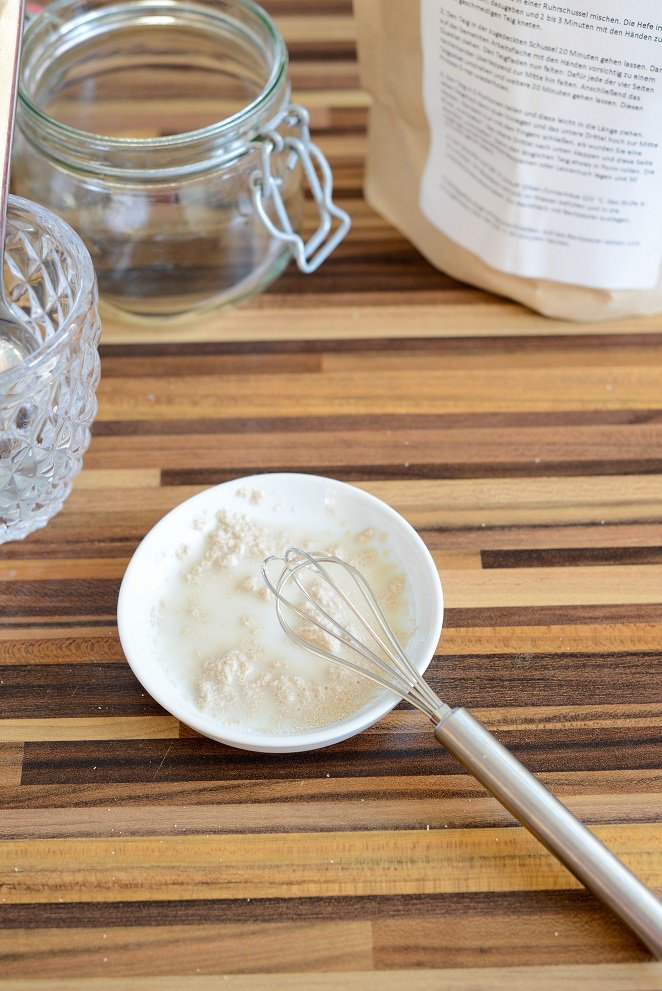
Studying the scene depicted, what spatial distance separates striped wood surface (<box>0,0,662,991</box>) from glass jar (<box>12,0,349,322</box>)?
0.04 meters

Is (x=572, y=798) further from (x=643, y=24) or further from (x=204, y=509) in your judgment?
(x=643, y=24)

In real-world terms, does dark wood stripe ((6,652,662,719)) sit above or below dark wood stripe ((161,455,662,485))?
below

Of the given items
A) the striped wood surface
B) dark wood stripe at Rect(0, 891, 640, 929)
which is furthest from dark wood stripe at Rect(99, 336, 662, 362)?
dark wood stripe at Rect(0, 891, 640, 929)

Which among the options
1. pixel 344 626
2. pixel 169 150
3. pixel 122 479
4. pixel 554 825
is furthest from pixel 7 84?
pixel 554 825

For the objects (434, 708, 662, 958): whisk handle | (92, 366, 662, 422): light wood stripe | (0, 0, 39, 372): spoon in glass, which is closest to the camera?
(434, 708, 662, 958): whisk handle

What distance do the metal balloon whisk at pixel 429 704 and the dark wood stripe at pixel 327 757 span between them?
32 millimetres

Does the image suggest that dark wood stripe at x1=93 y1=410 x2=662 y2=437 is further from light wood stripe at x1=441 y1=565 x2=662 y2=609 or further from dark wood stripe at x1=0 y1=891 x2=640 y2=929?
dark wood stripe at x1=0 y1=891 x2=640 y2=929

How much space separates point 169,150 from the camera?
1.83 feet

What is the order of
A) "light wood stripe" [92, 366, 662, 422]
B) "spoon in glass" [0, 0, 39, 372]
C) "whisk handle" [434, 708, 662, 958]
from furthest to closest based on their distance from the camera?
"light wood stripe" [92, 366, 662, 422] < "spoon in glass" [0, 0, 39, 372] < "whisk handle" [434, 708, 662, 958]

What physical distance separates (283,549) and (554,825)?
195mm

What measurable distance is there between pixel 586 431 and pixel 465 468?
0.08m

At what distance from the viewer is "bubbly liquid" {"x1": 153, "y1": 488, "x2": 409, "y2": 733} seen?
46 cm

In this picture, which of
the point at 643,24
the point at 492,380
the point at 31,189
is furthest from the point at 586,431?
the point at 31,189

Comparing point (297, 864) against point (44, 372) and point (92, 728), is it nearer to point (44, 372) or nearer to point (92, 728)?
point (92, 728)
